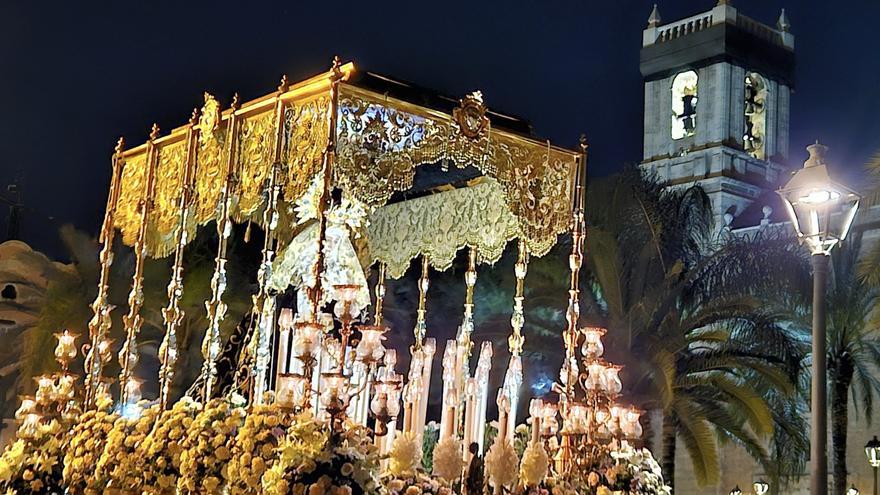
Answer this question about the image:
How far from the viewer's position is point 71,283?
21.1m

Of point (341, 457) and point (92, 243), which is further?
point (92, 243)

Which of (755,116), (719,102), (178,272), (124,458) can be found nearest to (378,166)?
(178,272)

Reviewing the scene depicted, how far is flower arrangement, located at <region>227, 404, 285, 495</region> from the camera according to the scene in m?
8.60

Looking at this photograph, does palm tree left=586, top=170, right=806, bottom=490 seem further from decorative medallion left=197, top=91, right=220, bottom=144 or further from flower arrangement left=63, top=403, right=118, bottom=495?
flower arrangement left=63, top=403, right=118, bottom=495

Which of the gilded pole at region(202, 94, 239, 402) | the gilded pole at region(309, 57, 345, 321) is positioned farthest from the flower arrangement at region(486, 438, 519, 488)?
the gilded pole at region(202, 94, 239, 402)

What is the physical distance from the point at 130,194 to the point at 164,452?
429cm

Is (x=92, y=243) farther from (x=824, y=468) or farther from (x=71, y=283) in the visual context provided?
Answer: (x=824, y=468)

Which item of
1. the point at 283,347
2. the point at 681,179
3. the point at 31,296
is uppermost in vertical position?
the point at 681,179

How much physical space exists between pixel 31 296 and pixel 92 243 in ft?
6.67

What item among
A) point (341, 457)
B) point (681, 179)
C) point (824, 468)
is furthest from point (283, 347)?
point (681, 179)

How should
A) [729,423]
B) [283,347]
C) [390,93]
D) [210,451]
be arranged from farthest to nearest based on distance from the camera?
1. [729,423]
2. [283,347]
3. [390,93]
4. [210,451]

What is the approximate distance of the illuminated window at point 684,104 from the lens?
39.0m

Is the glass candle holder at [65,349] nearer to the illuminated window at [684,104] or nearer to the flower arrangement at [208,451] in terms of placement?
the flower arrangement at [208,451]

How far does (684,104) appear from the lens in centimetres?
3969
